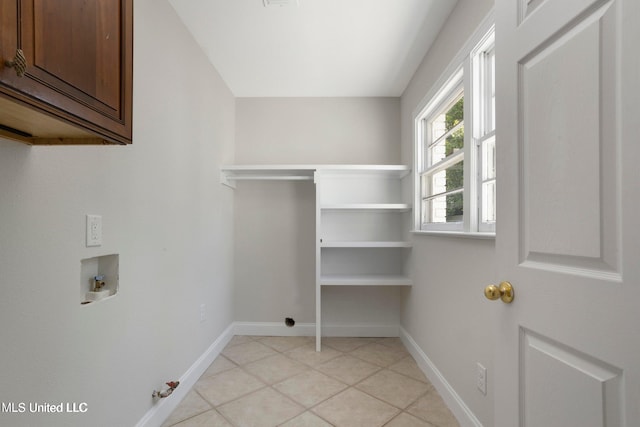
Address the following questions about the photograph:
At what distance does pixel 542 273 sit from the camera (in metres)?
0.75

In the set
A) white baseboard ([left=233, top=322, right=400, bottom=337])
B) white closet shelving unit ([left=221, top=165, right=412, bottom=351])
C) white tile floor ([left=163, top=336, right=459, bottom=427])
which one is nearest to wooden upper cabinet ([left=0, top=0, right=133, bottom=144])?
white tile floor ([left=163, top=336, right=459, bottom=427])

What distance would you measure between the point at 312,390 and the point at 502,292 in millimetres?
1609

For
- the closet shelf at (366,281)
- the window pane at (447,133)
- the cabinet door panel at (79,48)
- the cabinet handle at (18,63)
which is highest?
the window pane at (447,133)

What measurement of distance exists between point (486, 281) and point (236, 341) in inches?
91.7

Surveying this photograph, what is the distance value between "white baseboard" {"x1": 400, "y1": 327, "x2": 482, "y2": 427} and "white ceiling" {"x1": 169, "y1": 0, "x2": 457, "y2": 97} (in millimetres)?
2283

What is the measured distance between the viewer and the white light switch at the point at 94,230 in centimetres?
116

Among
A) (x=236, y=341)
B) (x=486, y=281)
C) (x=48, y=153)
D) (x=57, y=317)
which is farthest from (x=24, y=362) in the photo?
(x=236, y=341)

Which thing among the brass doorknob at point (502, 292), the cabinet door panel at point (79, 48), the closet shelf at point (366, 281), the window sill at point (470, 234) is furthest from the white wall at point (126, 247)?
the window sill at point (470, 234)

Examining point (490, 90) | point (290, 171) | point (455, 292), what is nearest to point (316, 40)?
point (290, 171)

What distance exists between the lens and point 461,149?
182cm

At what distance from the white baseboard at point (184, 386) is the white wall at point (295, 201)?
0.48m

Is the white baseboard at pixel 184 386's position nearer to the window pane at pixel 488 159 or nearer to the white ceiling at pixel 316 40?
the window pane at pixel 488 159

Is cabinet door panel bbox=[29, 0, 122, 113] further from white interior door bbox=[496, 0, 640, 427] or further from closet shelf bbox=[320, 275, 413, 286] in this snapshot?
closet shelf bbox=[320, 275, 413, 286]

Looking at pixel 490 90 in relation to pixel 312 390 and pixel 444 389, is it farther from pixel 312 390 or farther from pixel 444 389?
pixel 312 390
